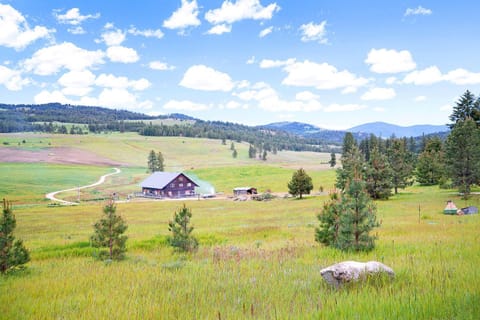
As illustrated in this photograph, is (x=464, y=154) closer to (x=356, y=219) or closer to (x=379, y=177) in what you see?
(x=379, y=177)

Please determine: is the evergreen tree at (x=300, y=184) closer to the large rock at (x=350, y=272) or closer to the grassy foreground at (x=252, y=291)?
the grassy foreground at (x=252, y=291)

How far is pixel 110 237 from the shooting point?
46.9ft

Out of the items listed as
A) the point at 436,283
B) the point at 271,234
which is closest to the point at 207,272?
the point at 436,283

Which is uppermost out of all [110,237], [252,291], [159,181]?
[252,291]

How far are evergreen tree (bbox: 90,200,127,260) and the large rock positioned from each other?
951 cm

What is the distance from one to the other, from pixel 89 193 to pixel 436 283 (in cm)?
8607

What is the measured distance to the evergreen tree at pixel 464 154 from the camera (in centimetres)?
4084

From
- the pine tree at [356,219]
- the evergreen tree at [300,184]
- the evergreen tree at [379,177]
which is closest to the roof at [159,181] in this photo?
the evergreen tree at [300,184]

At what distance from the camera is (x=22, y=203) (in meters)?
68.6

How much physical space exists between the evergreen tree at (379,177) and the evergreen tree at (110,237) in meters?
45.0

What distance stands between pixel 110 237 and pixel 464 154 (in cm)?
4194

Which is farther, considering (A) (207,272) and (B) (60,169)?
(B) (60,169)

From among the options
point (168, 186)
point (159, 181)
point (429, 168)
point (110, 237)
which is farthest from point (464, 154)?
point (159, 181)

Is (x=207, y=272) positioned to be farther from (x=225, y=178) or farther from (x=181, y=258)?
(x=225, y=178)
